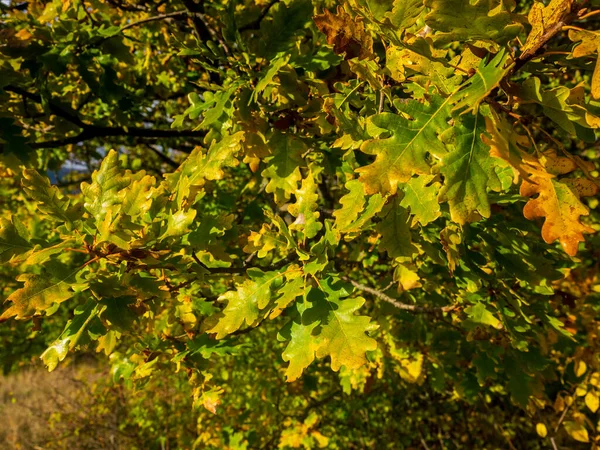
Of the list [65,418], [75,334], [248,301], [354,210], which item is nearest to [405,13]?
[354,210]

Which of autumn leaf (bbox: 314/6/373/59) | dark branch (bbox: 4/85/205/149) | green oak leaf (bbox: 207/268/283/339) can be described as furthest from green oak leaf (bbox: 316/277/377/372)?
dark branch (bbox: 4/85/205/149)

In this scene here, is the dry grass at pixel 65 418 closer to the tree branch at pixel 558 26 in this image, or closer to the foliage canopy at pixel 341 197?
the foliage canopy at pixel 341 197

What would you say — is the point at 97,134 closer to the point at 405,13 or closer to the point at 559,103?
the point at 405,13

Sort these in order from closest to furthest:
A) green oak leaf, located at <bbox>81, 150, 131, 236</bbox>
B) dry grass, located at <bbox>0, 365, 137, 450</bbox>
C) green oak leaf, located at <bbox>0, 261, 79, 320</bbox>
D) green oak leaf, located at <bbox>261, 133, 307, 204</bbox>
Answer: green oak leaf, located at <bbox>0, 261, 79, 320</bbox>
green oak leaf, located at <bbox>81, 150, 131, 236</bbox>
green oak leaf, located at <bbox>261, 133, 307, 204</bbox>
dry grass, located at <bbox>0, 365, 137, 450</bbox>

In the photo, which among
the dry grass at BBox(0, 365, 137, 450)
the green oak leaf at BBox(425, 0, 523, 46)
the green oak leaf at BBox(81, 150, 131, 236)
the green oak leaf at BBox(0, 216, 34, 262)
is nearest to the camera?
the green oak leaf at BBox(425, 0, 523, 46)

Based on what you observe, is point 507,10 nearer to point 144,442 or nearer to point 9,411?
point 144,442

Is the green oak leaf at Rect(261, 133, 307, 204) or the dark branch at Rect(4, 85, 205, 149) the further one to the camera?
the dark branch at Rect(4, 85, 205, 149)

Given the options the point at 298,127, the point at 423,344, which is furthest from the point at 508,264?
the point at 423,344

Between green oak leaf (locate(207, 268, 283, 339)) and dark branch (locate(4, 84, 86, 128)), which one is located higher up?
dark branch (locate(4, 84, 86, 128))

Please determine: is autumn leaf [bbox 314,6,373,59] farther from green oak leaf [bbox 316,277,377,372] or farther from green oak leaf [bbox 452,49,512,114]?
green oak leaf [bbox 316,277,377,372]

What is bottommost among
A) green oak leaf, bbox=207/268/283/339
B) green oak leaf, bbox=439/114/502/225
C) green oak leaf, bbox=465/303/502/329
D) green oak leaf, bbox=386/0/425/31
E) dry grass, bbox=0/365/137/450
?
dry grass, bbox=0/365/137/450

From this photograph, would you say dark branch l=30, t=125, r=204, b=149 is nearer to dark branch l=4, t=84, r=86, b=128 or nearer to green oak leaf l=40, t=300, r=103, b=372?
dark branch l=4, t=84, r=86, b=128

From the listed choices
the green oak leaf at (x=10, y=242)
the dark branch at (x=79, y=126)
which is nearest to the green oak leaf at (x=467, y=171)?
the green oak leaf at (x=10, y=242)

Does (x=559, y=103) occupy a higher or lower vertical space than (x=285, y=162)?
higher
